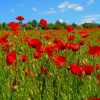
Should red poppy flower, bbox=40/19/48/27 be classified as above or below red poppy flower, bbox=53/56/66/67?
above

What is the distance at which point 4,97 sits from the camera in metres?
3.58

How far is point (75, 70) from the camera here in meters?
3.19

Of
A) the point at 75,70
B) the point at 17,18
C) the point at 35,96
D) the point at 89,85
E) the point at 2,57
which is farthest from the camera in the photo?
the point at 17,18

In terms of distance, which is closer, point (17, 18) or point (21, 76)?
point (21, 76)

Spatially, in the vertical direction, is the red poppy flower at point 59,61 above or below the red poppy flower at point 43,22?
below

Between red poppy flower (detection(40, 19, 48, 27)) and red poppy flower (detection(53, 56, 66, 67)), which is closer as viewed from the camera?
red poppy flower (detection(53, 56, 66, 67))

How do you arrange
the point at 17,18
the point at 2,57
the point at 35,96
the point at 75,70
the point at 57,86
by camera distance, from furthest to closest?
1. the point at 17,18
2. the point at 2,57
3. the point at 57,86
4. the point at 35,96
5. the point at 75,70

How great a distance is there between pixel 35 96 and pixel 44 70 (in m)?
0.25

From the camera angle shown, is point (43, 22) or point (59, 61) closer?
point (59, 61)

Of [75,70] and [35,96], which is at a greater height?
[75,70]

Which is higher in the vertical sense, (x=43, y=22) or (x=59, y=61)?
(x=43, y=22)

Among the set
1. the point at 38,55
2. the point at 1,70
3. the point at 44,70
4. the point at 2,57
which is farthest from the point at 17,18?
the point at 44,70

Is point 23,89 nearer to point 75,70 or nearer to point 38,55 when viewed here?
point 38,55

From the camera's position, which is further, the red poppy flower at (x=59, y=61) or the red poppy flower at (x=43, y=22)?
the red poppy flower at (x=43, y=22)
